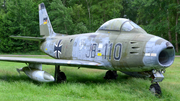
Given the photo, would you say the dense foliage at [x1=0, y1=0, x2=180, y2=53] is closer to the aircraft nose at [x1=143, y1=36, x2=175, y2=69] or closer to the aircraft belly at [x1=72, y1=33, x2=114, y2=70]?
the aircraft belly at [x1=72, y1=33, x2=114, y2=70]

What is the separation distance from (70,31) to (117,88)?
2720cm

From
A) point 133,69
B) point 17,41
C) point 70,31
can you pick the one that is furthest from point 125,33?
point 17,41

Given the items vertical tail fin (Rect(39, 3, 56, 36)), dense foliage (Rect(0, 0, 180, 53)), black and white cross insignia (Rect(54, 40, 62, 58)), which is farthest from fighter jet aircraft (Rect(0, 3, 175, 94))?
dense foliage (Rect(0, 0, 180, 53))

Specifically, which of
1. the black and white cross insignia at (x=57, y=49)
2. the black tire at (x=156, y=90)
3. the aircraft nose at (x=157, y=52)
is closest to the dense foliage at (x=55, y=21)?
the black and white cross insignia at (x=57, y=49)

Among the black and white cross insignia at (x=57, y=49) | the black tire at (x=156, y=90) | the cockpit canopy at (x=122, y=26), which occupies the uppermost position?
the cockpit canopy at (x=122, y=26)

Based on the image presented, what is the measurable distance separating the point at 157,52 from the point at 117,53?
59.7 inches

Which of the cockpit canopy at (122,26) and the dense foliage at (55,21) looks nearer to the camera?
the cockpit canopy at (122,26)

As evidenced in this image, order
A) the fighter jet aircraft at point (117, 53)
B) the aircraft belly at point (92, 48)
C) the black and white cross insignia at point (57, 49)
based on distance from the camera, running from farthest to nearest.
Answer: the black and white cross insignia at point (57, 49)
the aircraft belly at point (92, 48)
the fighter jet aircraft at point (117, 53)

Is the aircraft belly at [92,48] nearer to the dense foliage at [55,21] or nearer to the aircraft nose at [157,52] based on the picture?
the aircraft nose at [157,52]

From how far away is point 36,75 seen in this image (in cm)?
751

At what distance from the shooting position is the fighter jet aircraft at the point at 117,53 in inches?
232

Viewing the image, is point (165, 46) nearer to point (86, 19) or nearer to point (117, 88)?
point (117, 88)

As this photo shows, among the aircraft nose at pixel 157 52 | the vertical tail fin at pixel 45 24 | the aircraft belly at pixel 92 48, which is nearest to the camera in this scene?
the aircraft nose at pixel 157 52

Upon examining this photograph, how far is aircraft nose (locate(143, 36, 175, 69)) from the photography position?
5.65m
